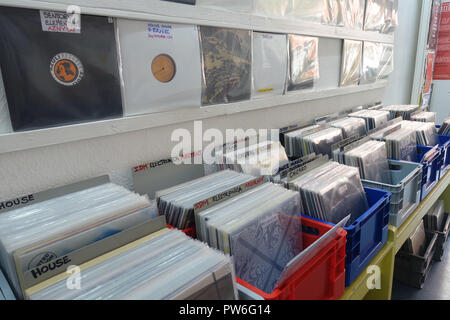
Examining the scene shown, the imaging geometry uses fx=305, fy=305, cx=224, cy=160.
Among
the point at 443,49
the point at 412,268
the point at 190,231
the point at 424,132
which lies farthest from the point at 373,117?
the point at 443,49

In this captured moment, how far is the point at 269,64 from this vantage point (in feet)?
5.00

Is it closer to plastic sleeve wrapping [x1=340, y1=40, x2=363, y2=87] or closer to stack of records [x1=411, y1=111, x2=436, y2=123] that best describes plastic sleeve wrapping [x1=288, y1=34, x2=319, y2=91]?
plastic sleeve wrapping [x1=340, y1=40, x2=363, y2=87]

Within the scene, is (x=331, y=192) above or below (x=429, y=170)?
above

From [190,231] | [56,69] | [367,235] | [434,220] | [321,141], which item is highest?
[56,69]

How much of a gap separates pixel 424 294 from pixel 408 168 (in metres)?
0.93

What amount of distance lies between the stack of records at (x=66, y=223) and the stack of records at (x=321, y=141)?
36.5 inches

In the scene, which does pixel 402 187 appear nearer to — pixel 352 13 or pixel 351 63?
pixel 351 63

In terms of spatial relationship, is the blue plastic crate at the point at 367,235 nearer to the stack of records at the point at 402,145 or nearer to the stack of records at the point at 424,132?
the stack of records at the point at 402,145

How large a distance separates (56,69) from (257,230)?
73cm

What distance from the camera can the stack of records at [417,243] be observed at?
6.34 feet

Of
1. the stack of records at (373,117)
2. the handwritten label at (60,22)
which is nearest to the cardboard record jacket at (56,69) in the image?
the handwritten label at (60,22)

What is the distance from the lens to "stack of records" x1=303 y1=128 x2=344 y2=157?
1473 millimetres

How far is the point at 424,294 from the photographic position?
189cm

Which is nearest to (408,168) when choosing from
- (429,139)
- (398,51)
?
(429,139)
